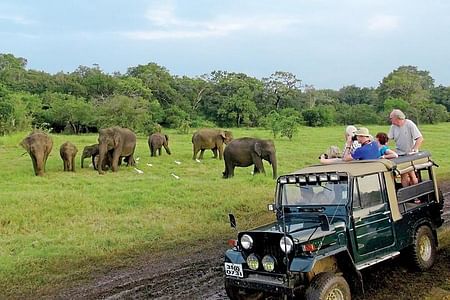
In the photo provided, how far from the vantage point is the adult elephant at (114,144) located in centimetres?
2159

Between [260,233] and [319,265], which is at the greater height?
[260,233]

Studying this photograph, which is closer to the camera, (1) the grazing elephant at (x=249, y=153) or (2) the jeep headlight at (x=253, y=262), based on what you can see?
(2) the jeep headlight at (x=253, y=262)

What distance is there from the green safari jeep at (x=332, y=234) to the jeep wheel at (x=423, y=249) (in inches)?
0.6

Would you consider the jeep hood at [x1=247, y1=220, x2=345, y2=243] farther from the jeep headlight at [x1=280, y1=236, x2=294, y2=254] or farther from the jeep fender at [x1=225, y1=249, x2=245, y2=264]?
the jeep fender at [x1=225, y1=249, x2=245, y2=264]

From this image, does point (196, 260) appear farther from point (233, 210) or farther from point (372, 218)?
point (233, 210)

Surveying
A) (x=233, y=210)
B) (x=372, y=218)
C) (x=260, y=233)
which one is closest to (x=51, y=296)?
(x=260, y=233)

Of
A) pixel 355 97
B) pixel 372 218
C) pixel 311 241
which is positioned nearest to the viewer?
pixel 311 241

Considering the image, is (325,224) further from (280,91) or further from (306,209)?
(280,91)

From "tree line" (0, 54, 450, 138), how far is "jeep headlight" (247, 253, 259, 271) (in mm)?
31508

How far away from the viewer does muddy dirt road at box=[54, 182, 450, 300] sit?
7.66 m

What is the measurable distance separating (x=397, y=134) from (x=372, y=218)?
3027 millimetres

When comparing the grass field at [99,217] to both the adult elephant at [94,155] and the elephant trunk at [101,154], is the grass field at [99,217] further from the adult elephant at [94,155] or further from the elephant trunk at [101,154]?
the adult elephant at [94,155]

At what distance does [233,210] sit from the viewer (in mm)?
13719

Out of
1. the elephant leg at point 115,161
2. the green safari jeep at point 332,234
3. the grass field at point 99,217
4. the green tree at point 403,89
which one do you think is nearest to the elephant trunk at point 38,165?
the grass field at point 99,217
